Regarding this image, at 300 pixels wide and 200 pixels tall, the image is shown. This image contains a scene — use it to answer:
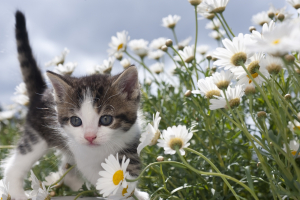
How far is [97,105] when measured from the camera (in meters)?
1.20

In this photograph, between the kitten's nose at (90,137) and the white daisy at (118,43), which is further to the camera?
the white daisy at (118,43)

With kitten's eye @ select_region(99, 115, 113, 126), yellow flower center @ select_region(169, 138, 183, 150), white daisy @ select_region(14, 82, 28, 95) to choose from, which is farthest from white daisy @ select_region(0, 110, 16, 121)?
yellow flower center @ select_region(169, 138, 183, 150)

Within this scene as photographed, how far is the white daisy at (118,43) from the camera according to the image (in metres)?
1.69

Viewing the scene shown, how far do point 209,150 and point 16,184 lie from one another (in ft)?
3.32

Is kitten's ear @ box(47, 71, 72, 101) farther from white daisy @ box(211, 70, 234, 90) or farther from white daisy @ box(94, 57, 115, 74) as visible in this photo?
white daisy @ box(211, 70, 234, 90)

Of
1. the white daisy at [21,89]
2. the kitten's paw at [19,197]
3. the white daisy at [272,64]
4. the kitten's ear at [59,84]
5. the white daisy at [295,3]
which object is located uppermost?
the white daisy at [295,3]

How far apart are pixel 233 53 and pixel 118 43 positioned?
1.02m

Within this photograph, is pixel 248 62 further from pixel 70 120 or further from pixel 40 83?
pixel 40 83

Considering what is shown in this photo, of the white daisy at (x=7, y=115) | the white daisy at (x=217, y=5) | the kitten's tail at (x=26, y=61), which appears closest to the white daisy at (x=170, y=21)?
the white daisy at (x=217, y=5)

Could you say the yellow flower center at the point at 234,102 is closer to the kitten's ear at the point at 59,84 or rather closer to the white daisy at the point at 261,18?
the kitten's ear at the point at 59,84

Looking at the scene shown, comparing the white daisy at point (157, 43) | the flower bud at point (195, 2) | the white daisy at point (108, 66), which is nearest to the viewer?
the flower bud at point (195, 2)

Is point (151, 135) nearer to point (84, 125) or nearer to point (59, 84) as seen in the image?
point (84, 125)

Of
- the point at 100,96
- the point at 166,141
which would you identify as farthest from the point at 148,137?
the point at 100,96

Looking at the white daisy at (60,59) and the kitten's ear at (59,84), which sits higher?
the white daisy at (60,59)
